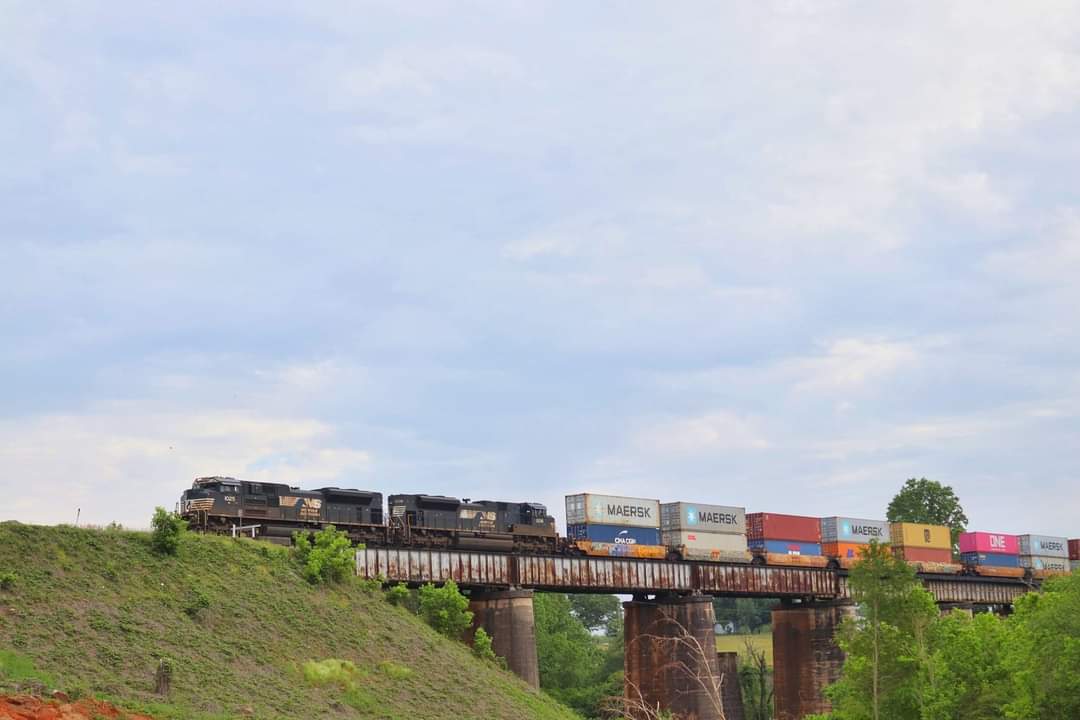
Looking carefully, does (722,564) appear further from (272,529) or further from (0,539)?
(0,539)

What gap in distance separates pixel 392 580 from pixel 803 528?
4370cm

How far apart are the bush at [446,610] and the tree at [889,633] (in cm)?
1888

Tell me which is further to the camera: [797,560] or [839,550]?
[839,550]

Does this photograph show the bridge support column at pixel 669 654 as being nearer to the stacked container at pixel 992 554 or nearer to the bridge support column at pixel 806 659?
the bridge support column at pixel 806 659

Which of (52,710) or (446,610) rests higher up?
(446,610)

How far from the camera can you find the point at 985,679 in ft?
162

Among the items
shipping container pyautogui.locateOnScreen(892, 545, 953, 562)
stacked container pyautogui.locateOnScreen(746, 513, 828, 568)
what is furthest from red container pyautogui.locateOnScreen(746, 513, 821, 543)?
shipping container pyautogui.locateOnScreen(892, 545, 953, 562)

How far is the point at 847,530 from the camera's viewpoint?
9225cm

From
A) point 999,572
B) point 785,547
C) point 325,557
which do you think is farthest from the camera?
point 999,572

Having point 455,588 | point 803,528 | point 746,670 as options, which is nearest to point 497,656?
point 455,588

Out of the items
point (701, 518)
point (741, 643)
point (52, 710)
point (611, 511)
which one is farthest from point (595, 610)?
point (52, 710)

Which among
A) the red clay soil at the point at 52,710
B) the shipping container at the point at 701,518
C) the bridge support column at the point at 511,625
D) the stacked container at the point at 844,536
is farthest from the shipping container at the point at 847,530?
the red clay soil at the point at 52,710

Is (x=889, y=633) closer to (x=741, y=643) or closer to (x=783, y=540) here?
(x=783, y=540)

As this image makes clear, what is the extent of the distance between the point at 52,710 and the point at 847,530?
73562 millimetres
